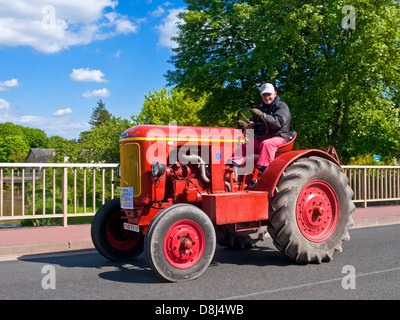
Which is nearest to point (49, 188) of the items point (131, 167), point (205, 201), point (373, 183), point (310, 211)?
point (131, 167)

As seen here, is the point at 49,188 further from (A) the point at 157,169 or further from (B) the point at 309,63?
(B) the point at 309,63

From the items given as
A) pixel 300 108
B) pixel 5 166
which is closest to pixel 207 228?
pixel 5 166

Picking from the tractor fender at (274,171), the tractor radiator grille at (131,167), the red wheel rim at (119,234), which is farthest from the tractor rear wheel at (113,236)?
the tractor fender at (274,171)

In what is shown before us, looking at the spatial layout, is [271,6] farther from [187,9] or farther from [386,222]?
[386,222]

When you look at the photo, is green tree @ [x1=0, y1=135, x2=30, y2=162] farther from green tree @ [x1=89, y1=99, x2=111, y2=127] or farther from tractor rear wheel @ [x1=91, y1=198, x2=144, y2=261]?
tractor rear wheel @ [x1=91, y1=198, x2=144, y2=261]

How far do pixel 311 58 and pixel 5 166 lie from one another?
704 inches

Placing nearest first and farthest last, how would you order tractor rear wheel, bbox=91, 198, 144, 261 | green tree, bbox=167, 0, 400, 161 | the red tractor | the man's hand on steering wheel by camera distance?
the red tractor, the man's hand on steering wheel, tractor rear wheel, bbox=91, 198, 144, 261, green tree, bbox=167, 0, 400, 161

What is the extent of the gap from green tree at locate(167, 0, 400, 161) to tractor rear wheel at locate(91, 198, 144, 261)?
1348 cm

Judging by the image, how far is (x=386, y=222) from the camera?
10.8 m

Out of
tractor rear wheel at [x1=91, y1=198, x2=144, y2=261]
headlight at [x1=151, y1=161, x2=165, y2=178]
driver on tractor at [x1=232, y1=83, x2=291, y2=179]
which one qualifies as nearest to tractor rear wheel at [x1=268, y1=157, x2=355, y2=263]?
driver on tractor at [x1=232, y1=83, x2=291, y2=179]

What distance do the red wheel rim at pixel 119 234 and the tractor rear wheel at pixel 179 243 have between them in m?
1.48

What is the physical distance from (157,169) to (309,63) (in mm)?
19028

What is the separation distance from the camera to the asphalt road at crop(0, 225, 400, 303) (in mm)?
4309
